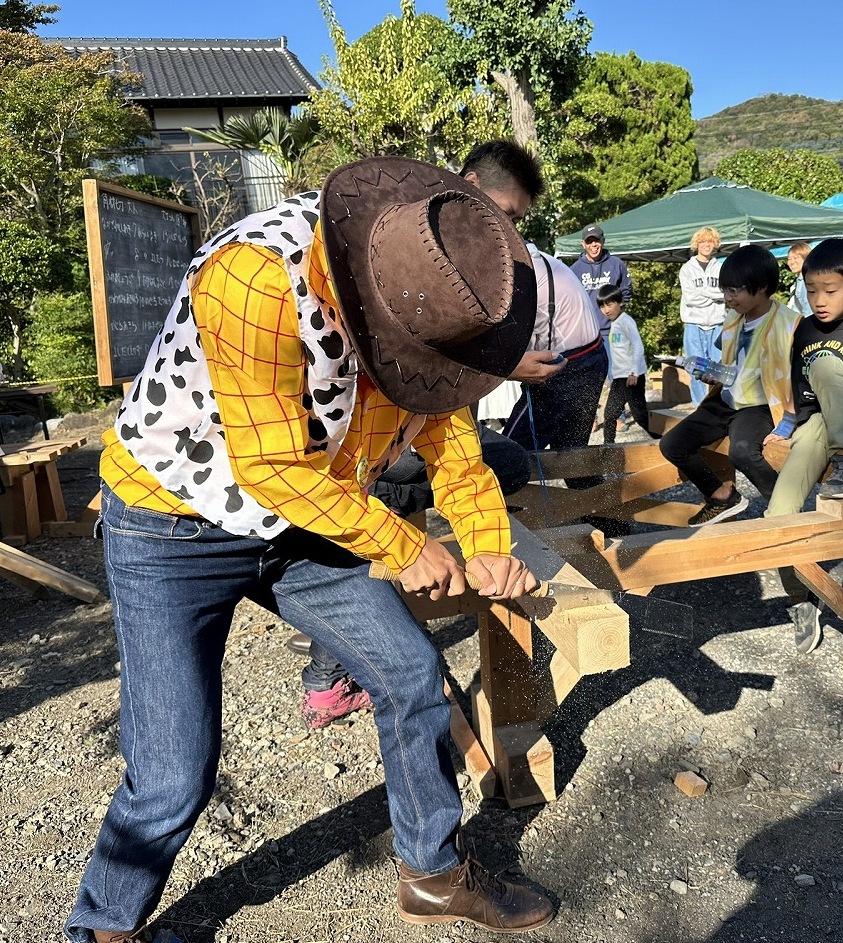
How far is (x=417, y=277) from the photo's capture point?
139 centimetres

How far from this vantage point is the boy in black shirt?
11.6 feet

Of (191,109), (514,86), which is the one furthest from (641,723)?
(191,109)

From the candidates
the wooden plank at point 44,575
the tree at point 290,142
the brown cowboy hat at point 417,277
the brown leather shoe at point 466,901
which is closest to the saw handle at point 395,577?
the brown cowboy hat at point 417,277

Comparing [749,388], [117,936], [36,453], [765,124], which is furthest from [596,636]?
[765,124]

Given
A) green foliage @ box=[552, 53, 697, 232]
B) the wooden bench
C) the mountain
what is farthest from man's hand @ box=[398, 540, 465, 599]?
the mountain

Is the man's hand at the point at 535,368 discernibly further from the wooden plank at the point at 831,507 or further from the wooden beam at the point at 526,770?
the wooden beam at the point at 526,770

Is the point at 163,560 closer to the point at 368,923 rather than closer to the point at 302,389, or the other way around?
the point at 302,389

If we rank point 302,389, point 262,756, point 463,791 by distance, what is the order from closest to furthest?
point 302,389 → point 463,791 → point 262,756

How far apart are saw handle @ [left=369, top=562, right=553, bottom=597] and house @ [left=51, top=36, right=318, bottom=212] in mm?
15778

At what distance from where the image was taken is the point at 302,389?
1.59 m

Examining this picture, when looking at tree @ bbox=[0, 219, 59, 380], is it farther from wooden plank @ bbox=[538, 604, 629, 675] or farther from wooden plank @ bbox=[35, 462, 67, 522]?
wooden plank @ bbox=[538, 604, 629, 675]

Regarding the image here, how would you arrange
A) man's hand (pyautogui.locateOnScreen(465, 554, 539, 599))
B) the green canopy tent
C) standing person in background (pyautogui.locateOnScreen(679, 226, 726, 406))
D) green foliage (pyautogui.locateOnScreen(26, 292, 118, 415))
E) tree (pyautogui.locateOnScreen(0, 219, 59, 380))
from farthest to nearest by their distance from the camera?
green foliage (pyautogui.locateOnScreen(26, 292, 118, 415))
tree (pyautogui.locateOnScreen(0, 219, 59, 380))
the green canopy tent
standing person in background (pyautogui.locateOnScreen(679, 226, 726, 406))
man's hand (pyautogui.locateOnScreen(465, 554, 539, 599))

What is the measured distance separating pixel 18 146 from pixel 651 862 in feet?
45.2

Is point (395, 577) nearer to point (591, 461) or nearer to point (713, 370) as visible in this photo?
point (591, 461)
